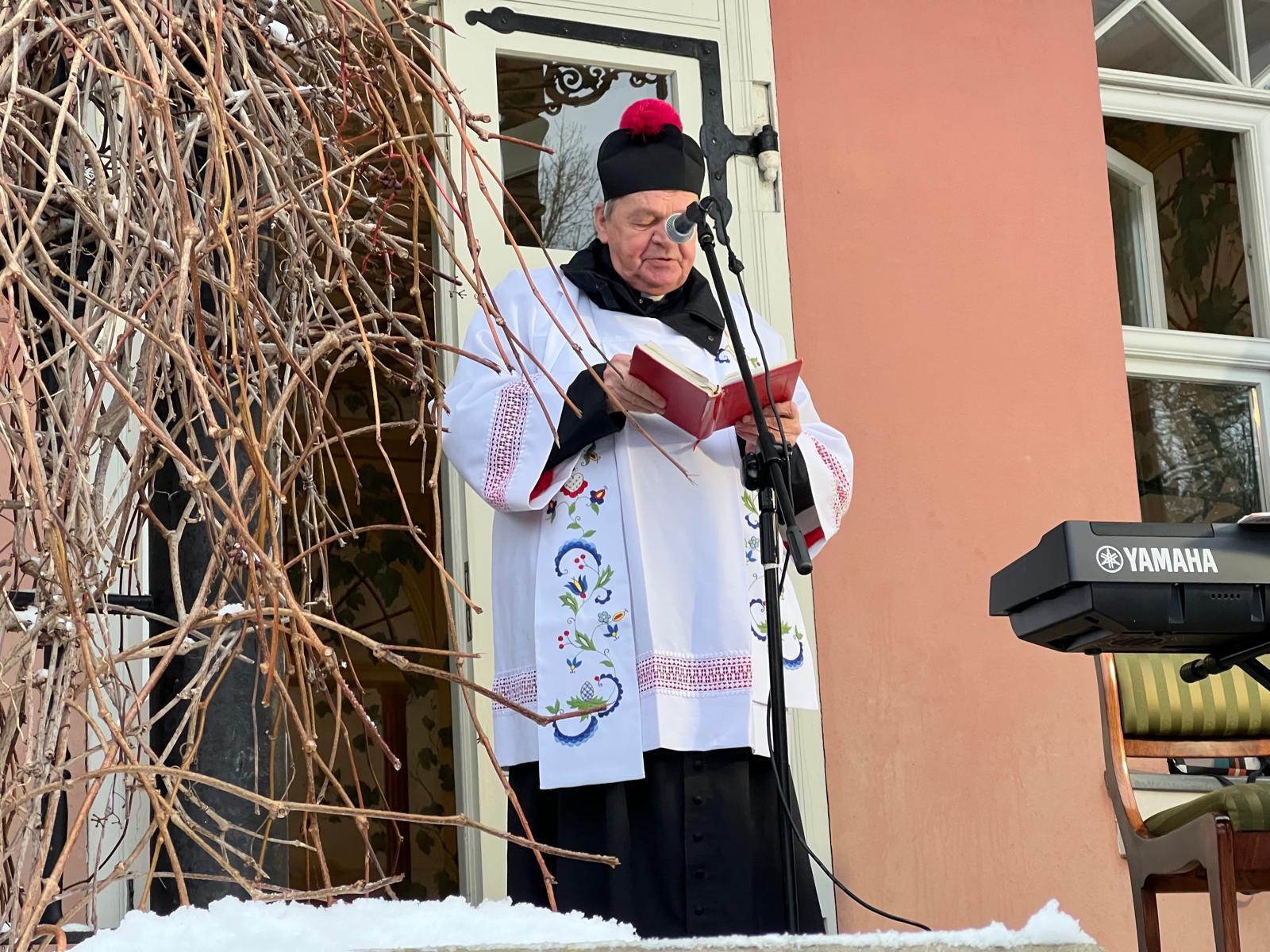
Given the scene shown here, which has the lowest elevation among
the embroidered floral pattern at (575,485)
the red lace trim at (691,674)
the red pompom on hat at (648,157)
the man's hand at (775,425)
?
the red lace trim at (691,674)

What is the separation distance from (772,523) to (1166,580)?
62cm

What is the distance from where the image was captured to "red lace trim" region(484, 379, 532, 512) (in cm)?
295

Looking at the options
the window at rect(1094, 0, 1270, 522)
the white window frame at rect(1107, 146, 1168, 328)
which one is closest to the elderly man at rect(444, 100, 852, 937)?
the window at rect(1094, 0, 1270, 522)

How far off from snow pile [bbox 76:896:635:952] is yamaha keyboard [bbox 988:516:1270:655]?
4.73 feet

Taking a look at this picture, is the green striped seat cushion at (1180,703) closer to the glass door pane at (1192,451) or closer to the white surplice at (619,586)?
the white surplice at (619,586)

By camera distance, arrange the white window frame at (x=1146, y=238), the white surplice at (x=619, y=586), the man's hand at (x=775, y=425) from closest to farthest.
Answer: the man's hand at (x=775, y=425)
the white surplice at (x=619, y=586)
the white window frame at (x=1146, y=238)

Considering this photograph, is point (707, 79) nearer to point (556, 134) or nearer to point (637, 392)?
point (556, 134)

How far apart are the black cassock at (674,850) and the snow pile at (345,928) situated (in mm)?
1966

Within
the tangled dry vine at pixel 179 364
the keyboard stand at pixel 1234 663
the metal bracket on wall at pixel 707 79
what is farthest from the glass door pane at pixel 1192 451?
the tangled dry vine at pixel 179 364

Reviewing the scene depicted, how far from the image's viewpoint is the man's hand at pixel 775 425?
2.77 metres

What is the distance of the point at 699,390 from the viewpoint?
258 centimetres

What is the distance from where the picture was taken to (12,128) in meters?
1.37

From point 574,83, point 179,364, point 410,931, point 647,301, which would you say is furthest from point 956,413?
point 410,931

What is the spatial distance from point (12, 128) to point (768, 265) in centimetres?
302
